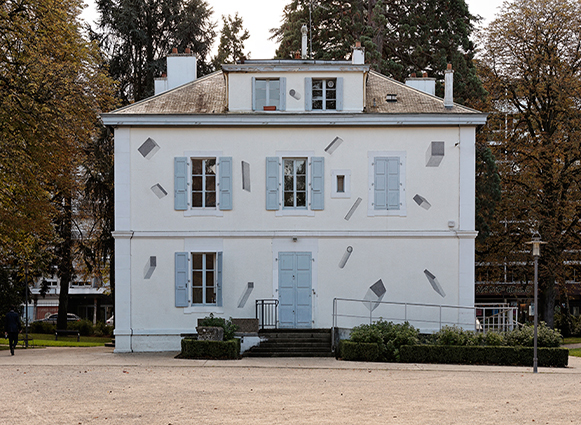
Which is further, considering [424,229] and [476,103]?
[476,103]

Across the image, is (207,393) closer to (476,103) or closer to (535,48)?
(476,103)

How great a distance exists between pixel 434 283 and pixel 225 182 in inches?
263

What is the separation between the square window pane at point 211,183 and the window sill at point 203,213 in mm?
649

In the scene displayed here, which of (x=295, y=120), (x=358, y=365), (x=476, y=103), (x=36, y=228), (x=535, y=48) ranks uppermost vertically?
(x=535, y=48)

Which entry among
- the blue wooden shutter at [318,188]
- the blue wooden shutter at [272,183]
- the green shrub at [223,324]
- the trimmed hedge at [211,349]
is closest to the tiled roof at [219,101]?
the blue wooden shutter at [272,183]

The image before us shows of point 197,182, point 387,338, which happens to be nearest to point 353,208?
point 387,338

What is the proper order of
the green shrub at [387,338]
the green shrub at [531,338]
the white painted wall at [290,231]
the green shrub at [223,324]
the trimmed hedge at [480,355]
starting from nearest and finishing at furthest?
the trimmed hedge at [480,355]
the green shrub at [387,338]
the green shrub at [531,338]
the green shrub at [223,324]
the white painted wall at [290,231]

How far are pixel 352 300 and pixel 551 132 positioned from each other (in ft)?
55.3

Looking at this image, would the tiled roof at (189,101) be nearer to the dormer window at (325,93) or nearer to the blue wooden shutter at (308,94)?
the blue wooden shutter at (308,94)

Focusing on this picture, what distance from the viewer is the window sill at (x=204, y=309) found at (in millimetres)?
20672

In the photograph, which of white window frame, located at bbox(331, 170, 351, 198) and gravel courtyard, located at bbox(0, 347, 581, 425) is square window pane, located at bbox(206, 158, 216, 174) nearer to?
white window frame, located at bbox(331, 170, 351, 198)

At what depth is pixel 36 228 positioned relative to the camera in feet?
73.9

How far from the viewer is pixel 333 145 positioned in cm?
2120

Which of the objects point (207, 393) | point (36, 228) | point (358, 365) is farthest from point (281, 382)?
point (36, 228)
